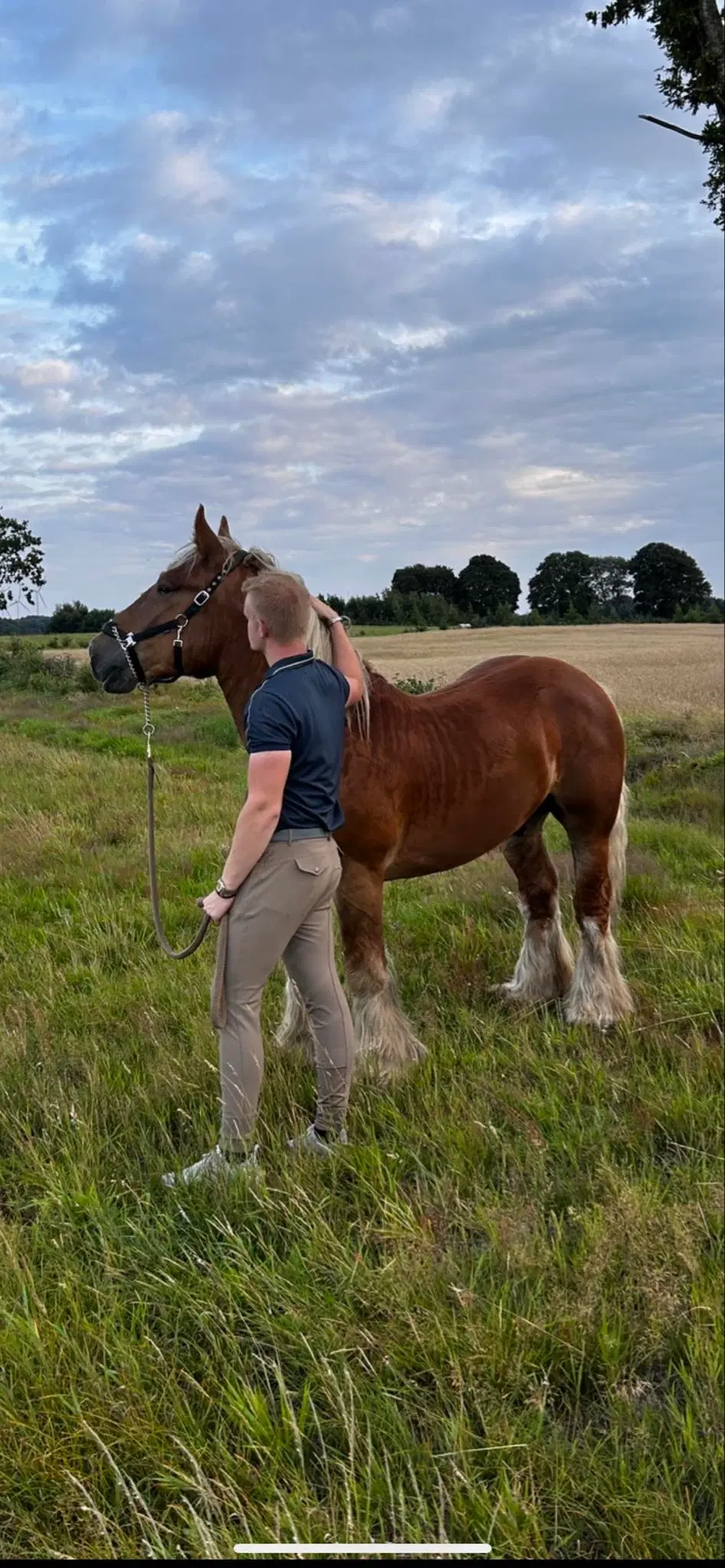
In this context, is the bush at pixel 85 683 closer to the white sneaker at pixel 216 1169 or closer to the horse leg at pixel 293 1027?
the horse leg at pixel 293 1027

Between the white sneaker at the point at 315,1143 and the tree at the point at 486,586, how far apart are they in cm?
7019

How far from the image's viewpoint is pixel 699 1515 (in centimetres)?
180

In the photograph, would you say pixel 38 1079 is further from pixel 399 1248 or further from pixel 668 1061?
pixel 668 1061

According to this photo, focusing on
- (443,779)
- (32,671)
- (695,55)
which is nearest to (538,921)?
(443,779)

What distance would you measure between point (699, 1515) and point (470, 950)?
3361mm

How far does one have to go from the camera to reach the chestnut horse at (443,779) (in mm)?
3586

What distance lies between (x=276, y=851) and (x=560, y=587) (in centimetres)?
7956

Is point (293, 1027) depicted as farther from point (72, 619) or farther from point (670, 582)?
point (670, 582)

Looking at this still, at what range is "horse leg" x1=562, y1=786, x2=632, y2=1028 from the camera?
4293 mm

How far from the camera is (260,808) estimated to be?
2717 millimetres

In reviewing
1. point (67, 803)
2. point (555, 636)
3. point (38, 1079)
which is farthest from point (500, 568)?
point (38, 1079)

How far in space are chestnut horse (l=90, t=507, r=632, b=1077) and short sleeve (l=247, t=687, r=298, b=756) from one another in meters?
0.67

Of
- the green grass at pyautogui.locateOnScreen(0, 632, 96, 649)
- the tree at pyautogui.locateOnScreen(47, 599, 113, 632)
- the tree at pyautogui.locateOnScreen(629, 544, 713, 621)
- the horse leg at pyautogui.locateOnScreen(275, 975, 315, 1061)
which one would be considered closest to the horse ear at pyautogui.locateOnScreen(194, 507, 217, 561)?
the horse leg at pyautogui.locateOnScreen(275, 975, 315, 1061)

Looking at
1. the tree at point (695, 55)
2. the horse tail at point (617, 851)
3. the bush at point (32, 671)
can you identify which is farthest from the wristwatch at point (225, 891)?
the bush at point (32, 671)
